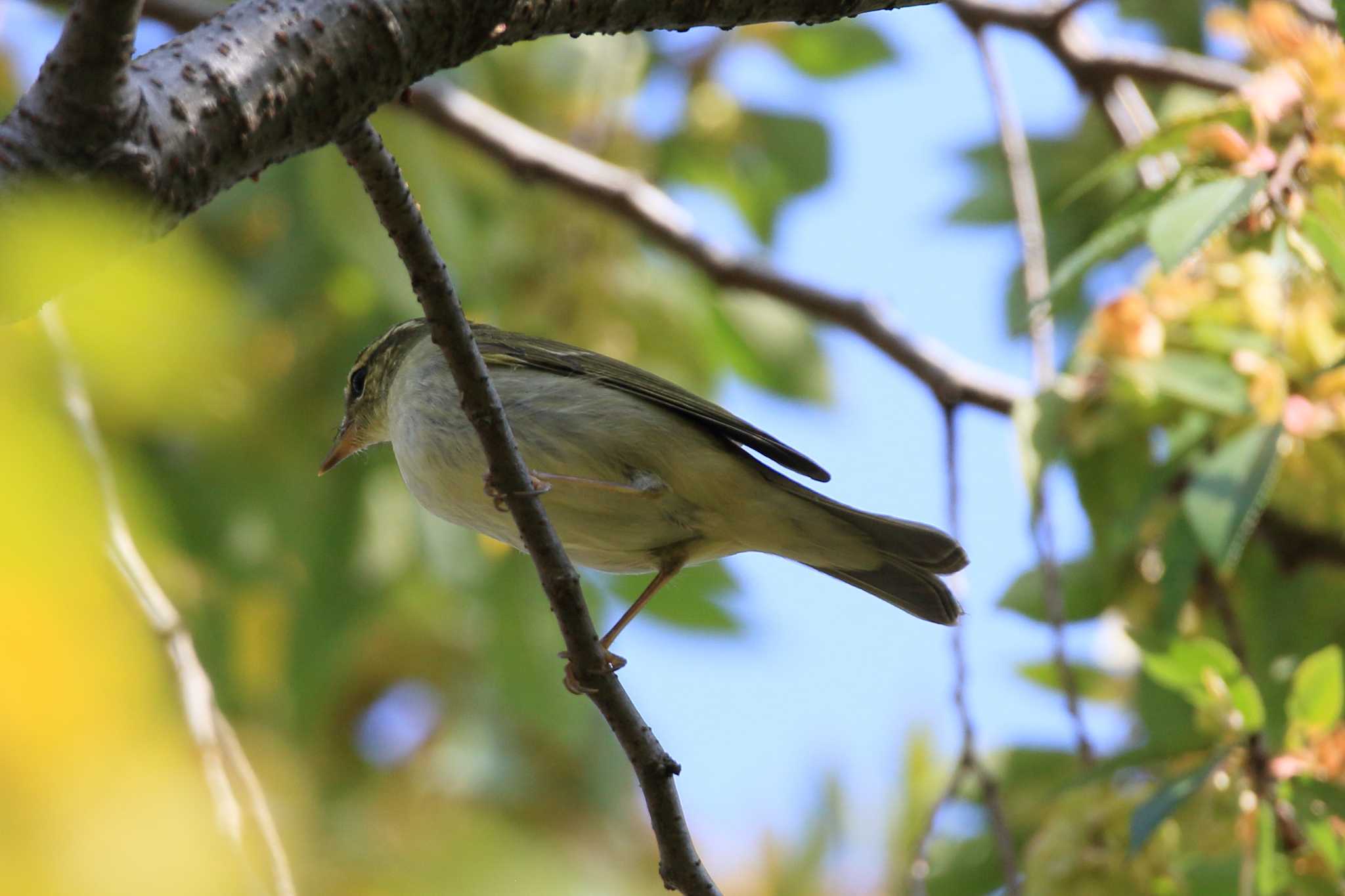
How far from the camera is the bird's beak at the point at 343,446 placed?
13.6 feet

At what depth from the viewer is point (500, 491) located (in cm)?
245

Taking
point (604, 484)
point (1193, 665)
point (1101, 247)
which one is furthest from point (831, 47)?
point (1193, 665)

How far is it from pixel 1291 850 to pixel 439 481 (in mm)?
2439

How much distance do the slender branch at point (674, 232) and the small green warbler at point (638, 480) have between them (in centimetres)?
115

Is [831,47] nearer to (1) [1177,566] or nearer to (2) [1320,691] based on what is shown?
(1) [1177,566]

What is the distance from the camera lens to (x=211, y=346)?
0.87 meters

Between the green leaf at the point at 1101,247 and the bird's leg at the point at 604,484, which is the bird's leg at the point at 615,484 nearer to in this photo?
the bird's leg at the point at 604,484

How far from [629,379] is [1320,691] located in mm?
1922

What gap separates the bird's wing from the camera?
3.33 meters

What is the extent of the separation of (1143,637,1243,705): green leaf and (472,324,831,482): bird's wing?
3.26 feet

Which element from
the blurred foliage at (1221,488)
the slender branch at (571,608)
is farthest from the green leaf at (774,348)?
the slender branch at (571,608)

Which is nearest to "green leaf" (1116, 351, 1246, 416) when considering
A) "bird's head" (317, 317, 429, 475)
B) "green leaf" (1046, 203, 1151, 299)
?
"green leaf" (1046, 203, 1151, 299)

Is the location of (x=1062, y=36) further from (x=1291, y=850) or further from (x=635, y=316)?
(x=1291, y=850)

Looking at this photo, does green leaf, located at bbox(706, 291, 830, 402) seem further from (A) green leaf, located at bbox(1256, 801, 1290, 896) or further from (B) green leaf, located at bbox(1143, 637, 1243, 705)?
(A) green leaf, located at bbox(1256, 801, 1290, 896)
